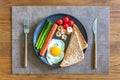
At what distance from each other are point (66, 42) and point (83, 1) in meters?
0.22

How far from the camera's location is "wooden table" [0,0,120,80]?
128 cm

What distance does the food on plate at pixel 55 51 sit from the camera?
1235 millimetres

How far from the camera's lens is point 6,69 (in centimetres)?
128

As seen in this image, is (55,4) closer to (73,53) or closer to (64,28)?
(64,28)

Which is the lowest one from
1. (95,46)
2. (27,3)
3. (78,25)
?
(95,46)

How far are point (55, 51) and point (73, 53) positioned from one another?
87mm

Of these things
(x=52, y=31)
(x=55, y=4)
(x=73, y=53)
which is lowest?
(x=73, y=53)

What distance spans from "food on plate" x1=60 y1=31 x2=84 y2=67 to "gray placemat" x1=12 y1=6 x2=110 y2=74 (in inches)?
1.6

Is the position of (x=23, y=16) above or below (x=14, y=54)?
above

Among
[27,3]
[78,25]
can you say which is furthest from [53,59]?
[27,3]

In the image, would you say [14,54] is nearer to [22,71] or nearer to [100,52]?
[22,71]

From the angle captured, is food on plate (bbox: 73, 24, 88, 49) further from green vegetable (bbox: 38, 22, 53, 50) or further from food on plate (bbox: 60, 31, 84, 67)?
green vegetable (bbox: 38, 22, 53, 50)

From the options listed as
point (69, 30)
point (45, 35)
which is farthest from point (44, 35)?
point (69, 30)

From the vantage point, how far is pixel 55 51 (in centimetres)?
123
